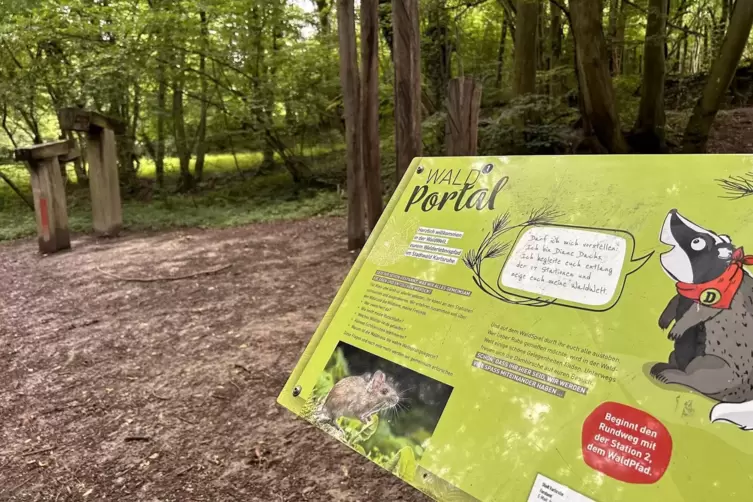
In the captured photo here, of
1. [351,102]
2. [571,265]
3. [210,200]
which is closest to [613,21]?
[351,102]

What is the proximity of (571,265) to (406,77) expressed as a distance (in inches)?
79.2

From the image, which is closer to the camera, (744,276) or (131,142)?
(744,276)

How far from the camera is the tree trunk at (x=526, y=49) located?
7703mm

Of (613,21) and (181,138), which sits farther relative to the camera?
(181,138)

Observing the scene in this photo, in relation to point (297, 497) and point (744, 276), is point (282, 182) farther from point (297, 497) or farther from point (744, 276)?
point (744, 276)

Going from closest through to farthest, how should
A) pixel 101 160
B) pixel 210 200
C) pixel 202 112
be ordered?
pixel 101 160 → pixel 210 200 → pixel 202 112

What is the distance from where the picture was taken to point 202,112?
9.91 m

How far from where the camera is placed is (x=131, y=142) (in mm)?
9969

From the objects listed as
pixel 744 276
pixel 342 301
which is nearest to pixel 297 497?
pixel 342 301

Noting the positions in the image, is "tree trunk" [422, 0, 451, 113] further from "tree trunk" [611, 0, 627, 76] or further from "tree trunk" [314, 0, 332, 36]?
"tree trunk" [611, 0, 627, 76]

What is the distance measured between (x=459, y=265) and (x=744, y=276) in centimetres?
63

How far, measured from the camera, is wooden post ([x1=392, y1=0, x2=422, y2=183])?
2916mm

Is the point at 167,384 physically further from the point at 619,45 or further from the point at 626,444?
the point at 619,45

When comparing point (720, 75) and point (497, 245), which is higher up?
point (720, 75)
